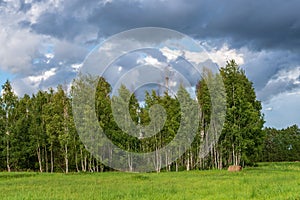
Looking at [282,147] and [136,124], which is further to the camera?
[282,147]

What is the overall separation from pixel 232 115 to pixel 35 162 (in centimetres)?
2775

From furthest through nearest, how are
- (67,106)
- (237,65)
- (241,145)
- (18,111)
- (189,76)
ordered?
(18,111), (67,106), (237,65), (241,145), (189,76)

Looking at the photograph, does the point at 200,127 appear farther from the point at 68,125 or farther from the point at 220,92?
the point at 68,125

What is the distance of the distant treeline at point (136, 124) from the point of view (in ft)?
135

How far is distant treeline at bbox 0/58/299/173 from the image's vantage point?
41.2 metres

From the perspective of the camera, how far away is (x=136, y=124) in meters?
45.1

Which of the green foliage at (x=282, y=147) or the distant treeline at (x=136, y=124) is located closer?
the distant treeline at (x=136, y=124)

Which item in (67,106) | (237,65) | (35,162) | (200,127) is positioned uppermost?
(237,65)

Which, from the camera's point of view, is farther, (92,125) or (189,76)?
(92,125)

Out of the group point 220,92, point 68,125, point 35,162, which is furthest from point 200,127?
point 35,162

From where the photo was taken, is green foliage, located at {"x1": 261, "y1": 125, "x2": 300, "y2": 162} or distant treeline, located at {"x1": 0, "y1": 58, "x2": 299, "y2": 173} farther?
green foliage, located at {"x1": 261, "y1": 125, "x2": 300, "y2": 162}

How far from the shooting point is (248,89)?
47750 mm

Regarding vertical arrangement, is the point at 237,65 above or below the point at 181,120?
above

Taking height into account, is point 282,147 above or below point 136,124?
below
